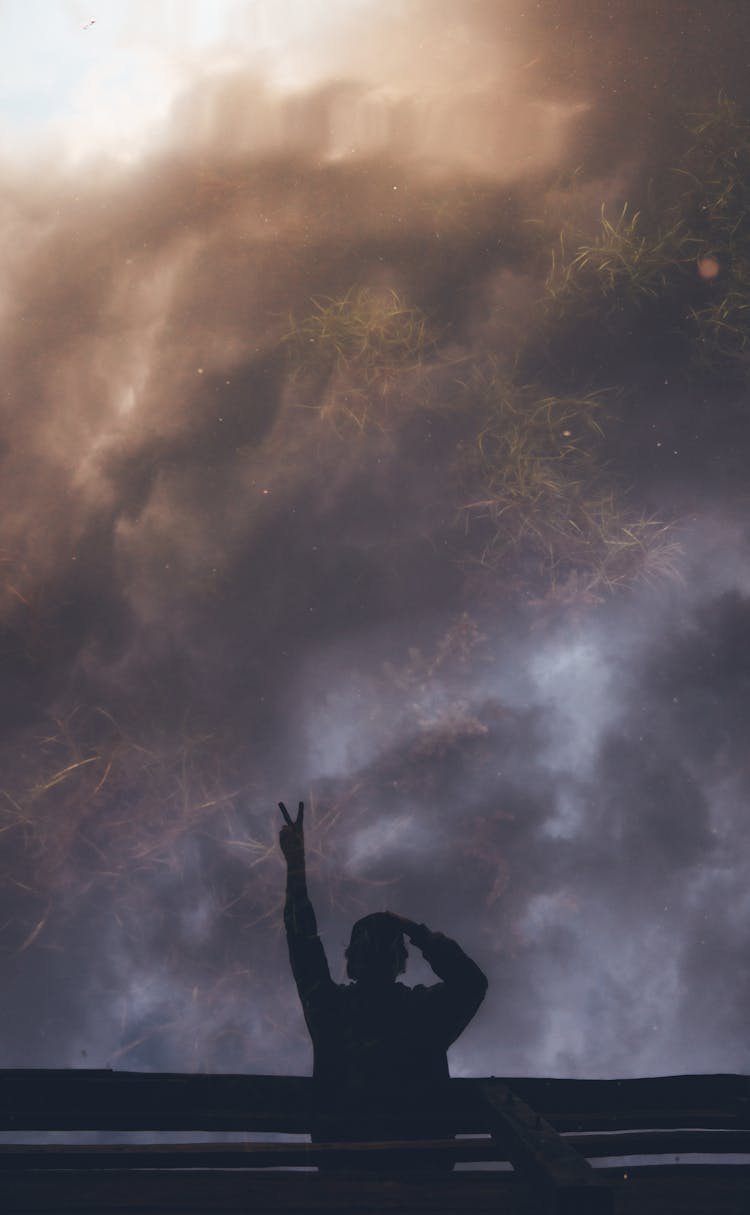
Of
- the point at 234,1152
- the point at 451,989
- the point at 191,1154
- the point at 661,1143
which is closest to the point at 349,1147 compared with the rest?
the point at 234,1152

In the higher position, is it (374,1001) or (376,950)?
(376,950)

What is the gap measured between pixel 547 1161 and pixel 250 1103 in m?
1.81

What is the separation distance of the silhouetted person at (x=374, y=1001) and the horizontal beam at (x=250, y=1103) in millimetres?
290

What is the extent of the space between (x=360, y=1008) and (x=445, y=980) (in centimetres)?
60

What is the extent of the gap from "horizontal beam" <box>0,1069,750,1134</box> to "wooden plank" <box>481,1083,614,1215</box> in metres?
0.36

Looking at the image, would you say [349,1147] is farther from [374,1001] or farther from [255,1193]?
[374,1001]

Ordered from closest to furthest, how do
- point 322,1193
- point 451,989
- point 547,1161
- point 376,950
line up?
point 547,1161 < point 322,1193 < point 451,989 < point 376,950

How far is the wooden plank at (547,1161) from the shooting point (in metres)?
2.03

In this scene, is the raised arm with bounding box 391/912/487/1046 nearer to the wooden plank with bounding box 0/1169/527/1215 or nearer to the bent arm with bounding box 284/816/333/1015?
the bent arm with bounding box 284/816/333/1015

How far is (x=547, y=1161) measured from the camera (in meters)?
2.26

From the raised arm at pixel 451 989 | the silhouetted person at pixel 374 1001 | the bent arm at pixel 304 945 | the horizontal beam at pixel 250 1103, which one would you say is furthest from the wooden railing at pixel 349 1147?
the bent arm at pixel 304 945

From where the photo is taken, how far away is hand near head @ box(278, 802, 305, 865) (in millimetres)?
5230

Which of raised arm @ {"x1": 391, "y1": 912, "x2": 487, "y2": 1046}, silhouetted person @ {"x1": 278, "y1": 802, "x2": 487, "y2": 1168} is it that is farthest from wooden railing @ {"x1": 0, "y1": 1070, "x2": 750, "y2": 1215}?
raised arm @ {"x1": 391, "y1": 912, "x2": 487, "y2": 1046}

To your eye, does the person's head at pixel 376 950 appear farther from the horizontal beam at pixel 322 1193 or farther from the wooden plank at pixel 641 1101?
the horizontal beam at pixel 322 1193
